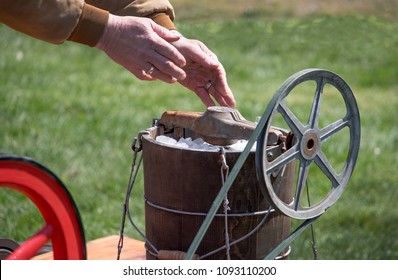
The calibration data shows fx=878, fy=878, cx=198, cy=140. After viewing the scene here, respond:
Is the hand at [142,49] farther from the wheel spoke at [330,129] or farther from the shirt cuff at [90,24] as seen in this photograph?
the wheel spoke at [330,129]

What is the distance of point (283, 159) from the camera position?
2.92 meters

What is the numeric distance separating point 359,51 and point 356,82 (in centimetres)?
100

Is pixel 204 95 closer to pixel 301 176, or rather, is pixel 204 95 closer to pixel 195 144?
pixel 195 144

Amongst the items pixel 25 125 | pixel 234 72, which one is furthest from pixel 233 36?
pixel 25 125

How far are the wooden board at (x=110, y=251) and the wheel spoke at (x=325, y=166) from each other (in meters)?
1.15

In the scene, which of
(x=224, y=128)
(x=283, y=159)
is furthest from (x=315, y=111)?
(x=224, y=128)

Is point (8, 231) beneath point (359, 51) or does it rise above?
beneath

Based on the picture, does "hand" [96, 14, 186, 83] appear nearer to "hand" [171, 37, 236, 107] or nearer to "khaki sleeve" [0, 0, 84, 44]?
"khaki sleeve" [0, 0, 84, 44]

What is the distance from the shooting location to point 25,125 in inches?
267

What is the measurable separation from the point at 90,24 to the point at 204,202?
2.53 ft

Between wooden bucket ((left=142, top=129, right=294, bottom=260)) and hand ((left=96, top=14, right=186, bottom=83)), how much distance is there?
0.27 metres

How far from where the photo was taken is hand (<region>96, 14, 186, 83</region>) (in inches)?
124

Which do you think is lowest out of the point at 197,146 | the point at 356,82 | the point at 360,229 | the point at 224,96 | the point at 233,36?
the point at 360,229

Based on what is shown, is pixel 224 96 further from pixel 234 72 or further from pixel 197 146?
pixel 234 72
